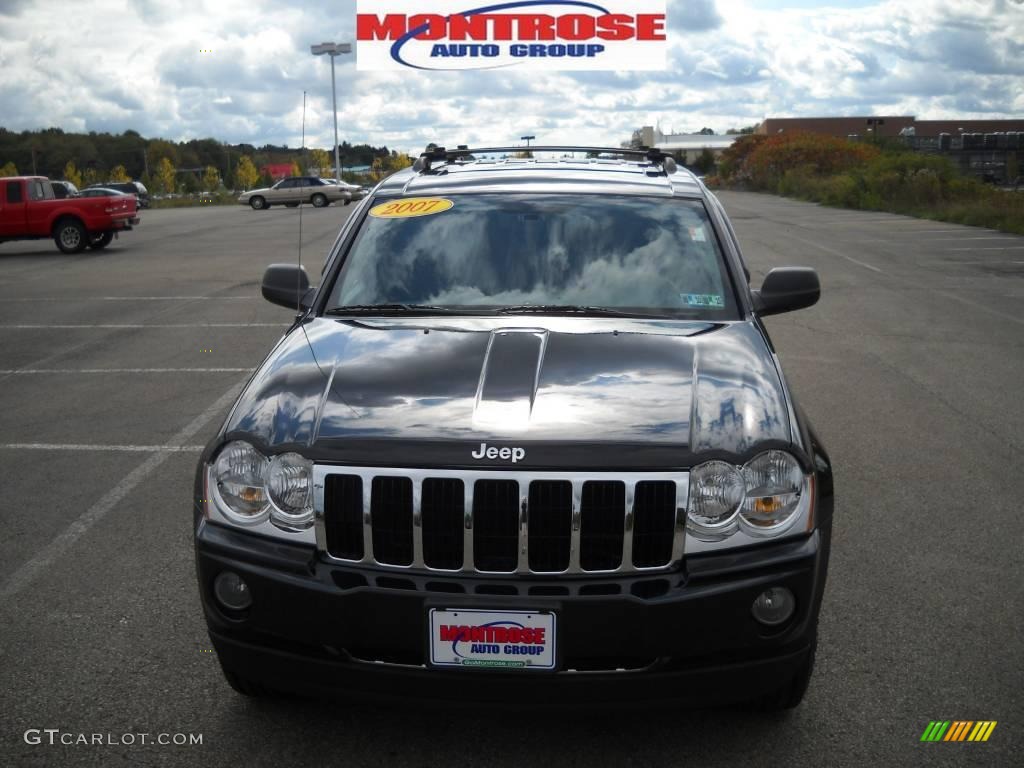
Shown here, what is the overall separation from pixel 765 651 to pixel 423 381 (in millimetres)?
1262

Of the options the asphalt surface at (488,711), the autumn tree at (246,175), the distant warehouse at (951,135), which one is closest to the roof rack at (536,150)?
the asphalt surface at (488,711)

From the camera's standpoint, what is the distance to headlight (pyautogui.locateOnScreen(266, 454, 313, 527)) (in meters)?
2.97

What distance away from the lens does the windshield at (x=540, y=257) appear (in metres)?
4.16

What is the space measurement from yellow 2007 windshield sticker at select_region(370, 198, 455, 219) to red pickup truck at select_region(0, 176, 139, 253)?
73.1 ft

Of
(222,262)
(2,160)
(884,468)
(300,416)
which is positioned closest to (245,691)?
(300,416)

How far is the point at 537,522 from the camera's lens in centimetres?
284

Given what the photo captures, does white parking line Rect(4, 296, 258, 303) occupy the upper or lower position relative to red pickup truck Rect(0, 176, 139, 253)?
lower

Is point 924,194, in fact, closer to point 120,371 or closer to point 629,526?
point 120,371

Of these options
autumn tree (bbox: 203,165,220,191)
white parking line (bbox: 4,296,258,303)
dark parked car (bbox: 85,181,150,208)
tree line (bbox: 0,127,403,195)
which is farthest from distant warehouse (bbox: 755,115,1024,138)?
white parking line (bbox: 4,296,258,303)

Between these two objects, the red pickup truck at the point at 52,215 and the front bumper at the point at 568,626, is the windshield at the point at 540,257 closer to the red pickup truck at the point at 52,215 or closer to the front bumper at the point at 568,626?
the front bumper at the point at 568,626

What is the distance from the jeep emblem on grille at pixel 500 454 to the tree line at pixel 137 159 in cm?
8377

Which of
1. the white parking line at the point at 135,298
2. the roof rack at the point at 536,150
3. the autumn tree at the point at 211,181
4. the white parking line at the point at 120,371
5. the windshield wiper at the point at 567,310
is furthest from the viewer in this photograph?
the autumn tree at the point at 211,181

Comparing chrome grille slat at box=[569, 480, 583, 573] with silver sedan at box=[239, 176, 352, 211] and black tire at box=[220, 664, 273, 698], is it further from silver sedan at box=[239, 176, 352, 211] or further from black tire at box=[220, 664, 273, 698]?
silver sedan at box=[239, 176, 352, 211]

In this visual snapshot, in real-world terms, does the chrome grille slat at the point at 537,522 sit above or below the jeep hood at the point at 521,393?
below
